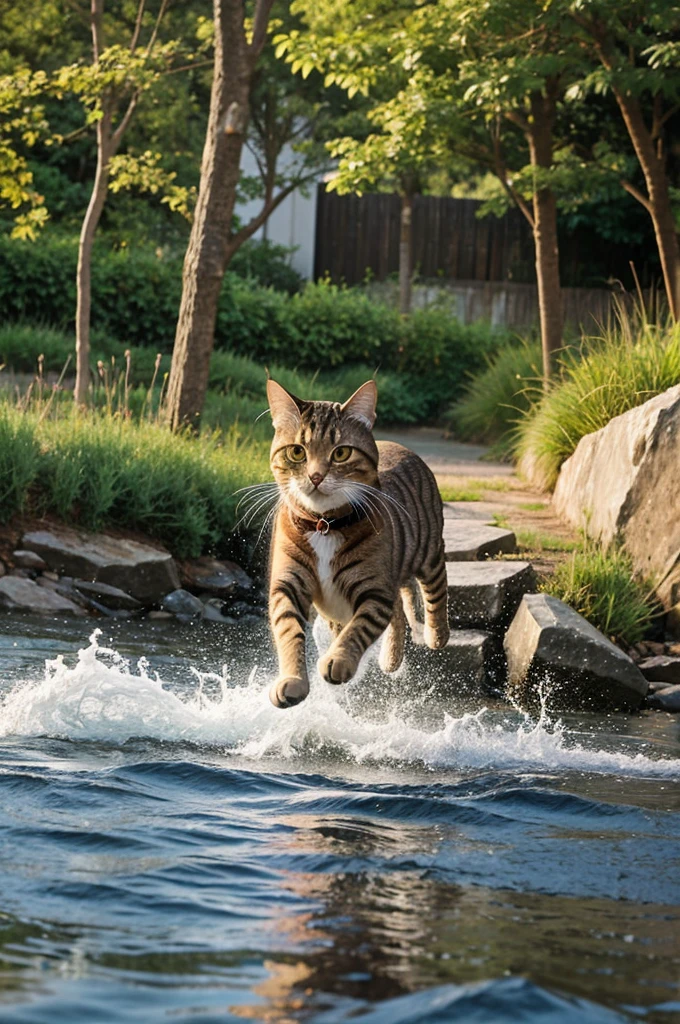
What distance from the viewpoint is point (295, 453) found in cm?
550

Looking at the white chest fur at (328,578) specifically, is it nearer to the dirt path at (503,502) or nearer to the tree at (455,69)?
the dirt path at (503,502)

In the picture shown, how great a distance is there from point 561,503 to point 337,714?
16.9ft

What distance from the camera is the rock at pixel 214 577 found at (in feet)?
33.0

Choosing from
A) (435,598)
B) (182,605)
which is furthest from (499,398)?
(435,598)

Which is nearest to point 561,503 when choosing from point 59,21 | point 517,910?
point 517,910

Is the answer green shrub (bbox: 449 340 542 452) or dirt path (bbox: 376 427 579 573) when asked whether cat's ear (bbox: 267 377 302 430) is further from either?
green shrub (bbox: 449 340 542 452)

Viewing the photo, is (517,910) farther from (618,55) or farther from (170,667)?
(618,55)

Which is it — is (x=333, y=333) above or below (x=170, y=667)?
above

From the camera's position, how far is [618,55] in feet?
44.1

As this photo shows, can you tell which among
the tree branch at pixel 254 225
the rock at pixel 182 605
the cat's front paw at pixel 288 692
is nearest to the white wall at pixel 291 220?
the tree branch at pixel 254 225

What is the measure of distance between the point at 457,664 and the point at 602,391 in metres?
3.95

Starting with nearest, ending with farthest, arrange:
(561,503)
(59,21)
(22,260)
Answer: (561,503) → (22,260) → (59,21)

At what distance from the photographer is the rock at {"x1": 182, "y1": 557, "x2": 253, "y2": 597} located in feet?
33.0

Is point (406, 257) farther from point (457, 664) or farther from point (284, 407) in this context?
point (284, 407)
